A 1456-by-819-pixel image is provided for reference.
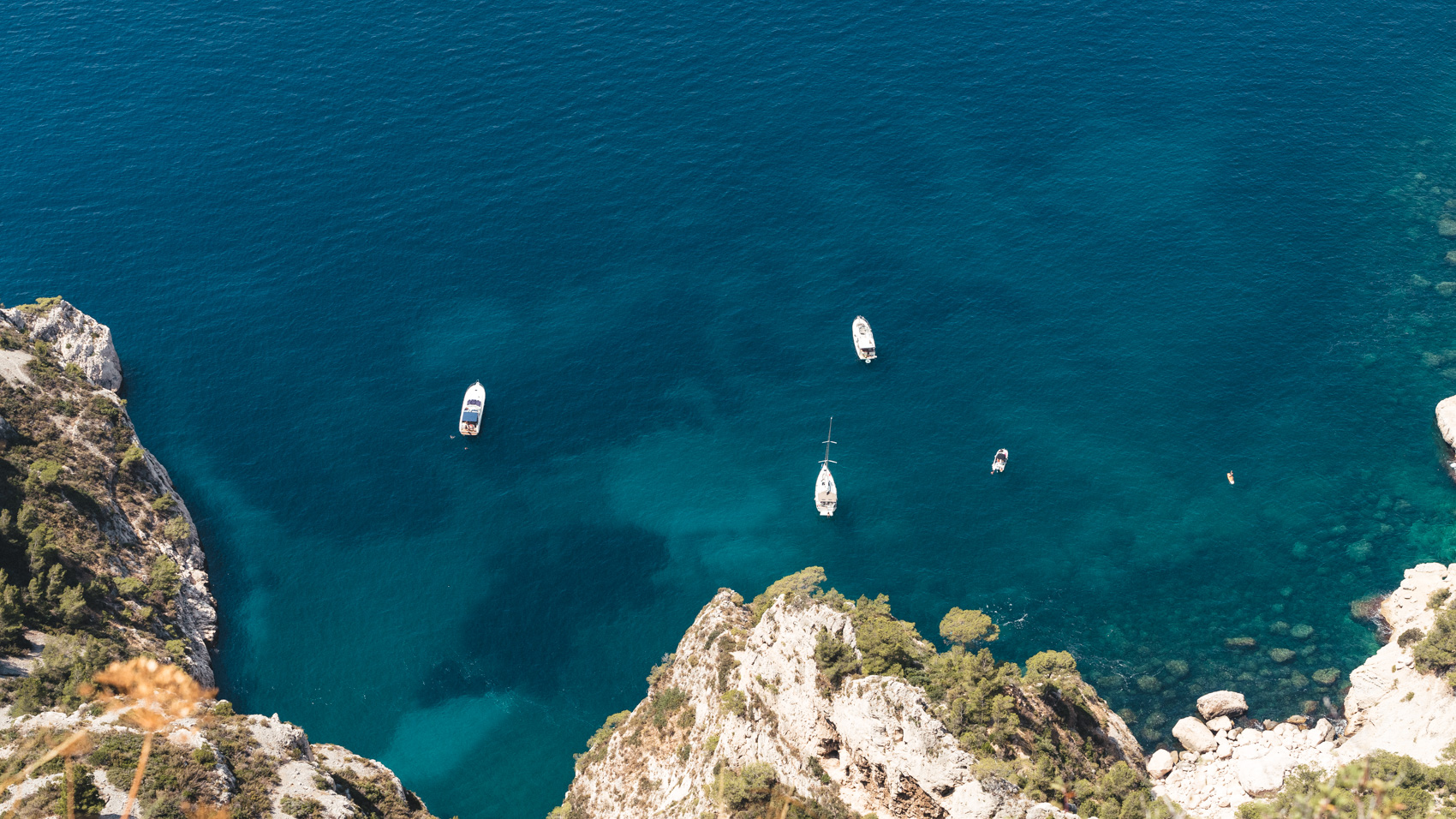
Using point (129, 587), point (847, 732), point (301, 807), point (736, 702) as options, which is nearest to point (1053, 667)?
point (847, 732)

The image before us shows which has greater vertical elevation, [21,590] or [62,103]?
[62,103]

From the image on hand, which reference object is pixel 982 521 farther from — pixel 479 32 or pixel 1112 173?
pixel 479 32

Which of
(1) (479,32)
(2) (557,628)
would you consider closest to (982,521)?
(2) (557,628)

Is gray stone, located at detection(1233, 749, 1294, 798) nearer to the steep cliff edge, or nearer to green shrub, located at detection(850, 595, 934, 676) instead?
the steep cliff edge

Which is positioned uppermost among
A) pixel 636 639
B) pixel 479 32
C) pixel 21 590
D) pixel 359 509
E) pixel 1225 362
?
pixel 479 32

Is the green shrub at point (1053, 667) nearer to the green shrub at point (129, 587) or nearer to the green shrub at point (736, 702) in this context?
the green shrub at point (736, 702)

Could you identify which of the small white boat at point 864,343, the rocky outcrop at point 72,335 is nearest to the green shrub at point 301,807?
the rocky outcrop at point 72,335
